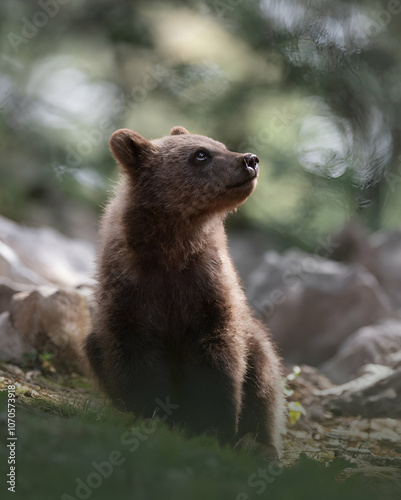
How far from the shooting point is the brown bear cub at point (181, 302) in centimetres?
399

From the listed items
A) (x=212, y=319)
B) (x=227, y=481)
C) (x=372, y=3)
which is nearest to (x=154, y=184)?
(x=212, y=319)

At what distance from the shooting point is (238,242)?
13.2 m

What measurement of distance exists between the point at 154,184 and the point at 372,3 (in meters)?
5.47

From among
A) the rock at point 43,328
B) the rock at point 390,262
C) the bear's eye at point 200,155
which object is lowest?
the rock at point 43,328

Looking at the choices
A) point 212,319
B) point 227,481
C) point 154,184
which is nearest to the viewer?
point 227,481

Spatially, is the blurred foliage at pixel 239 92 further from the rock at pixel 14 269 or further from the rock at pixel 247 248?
the rock at pixel 14 269

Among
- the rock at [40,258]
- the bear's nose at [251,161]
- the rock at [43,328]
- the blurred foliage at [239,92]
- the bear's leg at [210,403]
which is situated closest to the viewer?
the bear's leg at [210,403]

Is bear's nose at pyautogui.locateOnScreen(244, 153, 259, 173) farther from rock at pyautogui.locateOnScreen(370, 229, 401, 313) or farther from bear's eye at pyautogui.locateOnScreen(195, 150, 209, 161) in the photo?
rock at pyautogui.locateOnScreen(370, 229, 401, 313)

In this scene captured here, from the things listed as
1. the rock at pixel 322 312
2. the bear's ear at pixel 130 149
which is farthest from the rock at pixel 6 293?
the rock at pixel 322 312

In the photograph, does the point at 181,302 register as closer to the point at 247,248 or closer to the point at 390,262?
the point at 390,262

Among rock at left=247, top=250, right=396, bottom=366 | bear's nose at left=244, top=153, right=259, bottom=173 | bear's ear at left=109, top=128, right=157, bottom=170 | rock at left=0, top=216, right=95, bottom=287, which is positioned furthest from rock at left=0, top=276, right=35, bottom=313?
rock at left=247, top=250, right=396, bottom=366

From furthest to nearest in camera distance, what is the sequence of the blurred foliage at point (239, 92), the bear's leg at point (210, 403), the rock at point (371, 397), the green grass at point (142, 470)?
the blurred foliage at point (239, 92)
the rock at point (371, 397)
the bear's leg at point (210, 403)
the green grass at point (142, 470)

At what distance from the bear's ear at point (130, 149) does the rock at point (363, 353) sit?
13.4ft

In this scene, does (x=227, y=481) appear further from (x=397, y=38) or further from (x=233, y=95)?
(x=233, y=95)
